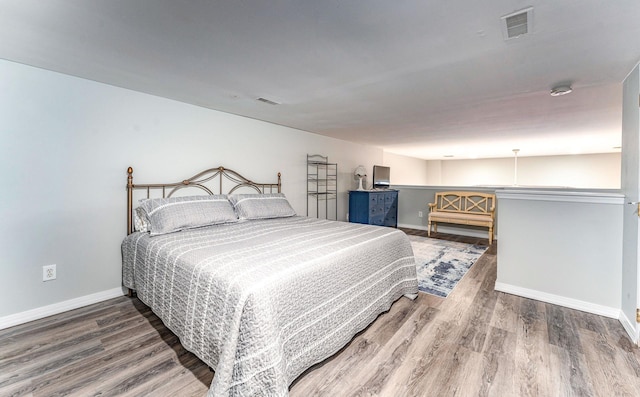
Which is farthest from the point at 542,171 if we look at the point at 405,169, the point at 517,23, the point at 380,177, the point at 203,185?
the point at 203,185

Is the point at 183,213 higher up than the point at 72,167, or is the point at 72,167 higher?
the point at 72,167

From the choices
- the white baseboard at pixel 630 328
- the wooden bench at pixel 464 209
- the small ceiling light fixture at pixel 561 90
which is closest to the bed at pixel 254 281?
the white baseboard at pixel 630 328

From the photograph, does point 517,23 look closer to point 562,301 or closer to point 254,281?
point 254,281

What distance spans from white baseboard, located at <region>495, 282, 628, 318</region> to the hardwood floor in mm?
100

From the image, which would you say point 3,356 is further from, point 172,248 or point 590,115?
point 590,115

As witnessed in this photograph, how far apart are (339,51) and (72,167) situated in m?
2.45

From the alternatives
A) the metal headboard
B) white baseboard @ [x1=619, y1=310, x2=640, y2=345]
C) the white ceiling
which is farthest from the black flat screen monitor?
white baseboard @ [x1=619, y1=310, x2=640, y2=345]

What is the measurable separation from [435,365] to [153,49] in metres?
2.78

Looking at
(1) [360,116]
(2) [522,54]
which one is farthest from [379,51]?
(1) [360,116]

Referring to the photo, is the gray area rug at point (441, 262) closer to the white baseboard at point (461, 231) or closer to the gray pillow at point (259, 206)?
the white baseboard at point (461, 231)

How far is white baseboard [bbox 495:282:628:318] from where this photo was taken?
2.32 meters

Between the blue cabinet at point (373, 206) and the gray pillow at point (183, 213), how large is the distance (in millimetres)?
3240

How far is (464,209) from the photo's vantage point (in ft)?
18.0

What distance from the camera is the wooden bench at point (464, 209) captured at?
490 cm
